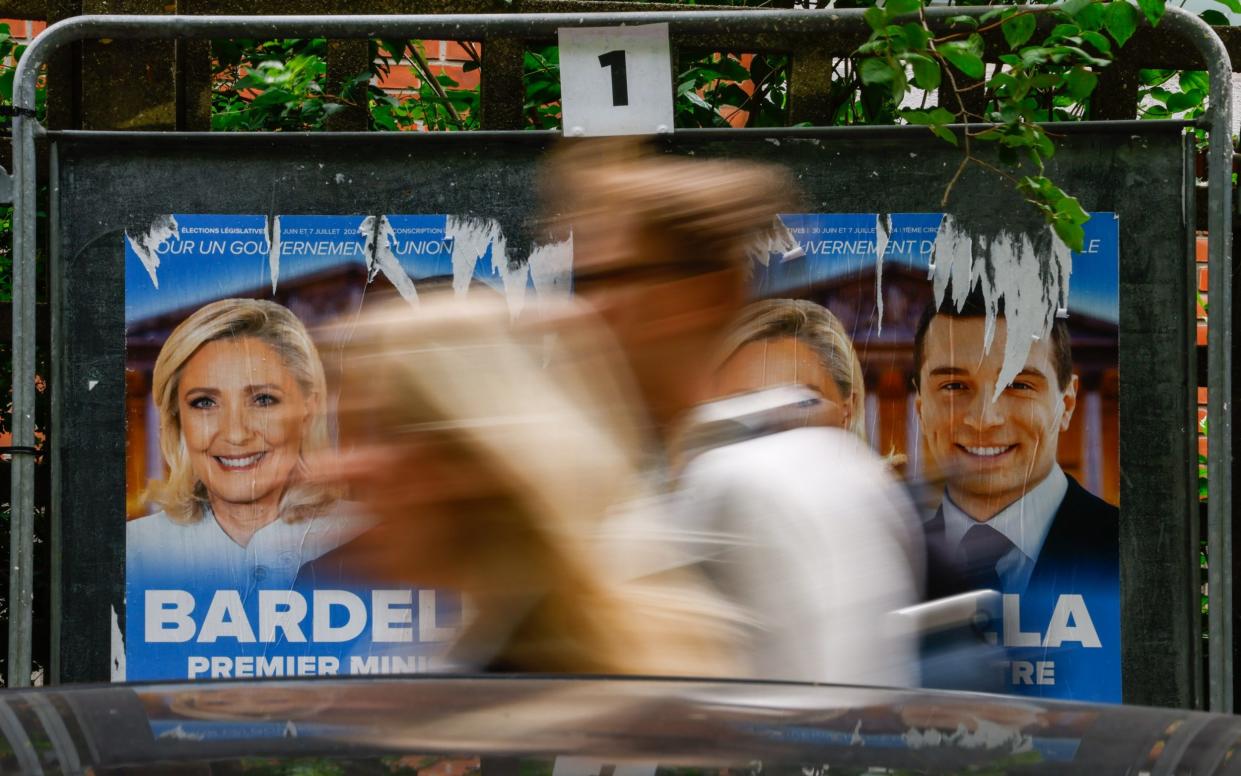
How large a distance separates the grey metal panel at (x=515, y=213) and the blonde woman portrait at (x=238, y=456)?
0.38ft

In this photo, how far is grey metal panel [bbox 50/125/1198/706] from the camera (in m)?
3.34

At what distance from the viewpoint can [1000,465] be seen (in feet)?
11.1

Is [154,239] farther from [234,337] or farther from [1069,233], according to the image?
[1069,233]

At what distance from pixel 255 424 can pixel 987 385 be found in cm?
173

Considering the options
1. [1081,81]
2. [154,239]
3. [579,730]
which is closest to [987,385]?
[1081,81]

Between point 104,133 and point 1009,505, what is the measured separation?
7.47ft

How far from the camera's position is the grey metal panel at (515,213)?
3.34 meters

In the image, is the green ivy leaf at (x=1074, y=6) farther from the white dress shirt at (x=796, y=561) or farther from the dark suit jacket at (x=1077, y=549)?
the white dress shirt at (x=796, y=561)

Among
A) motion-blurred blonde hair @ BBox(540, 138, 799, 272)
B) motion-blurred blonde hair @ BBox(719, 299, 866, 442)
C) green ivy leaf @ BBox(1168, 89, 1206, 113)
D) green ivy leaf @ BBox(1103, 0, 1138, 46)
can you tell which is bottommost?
motion-blurred blonde hair @ BBox(719, 299, 866, 442)

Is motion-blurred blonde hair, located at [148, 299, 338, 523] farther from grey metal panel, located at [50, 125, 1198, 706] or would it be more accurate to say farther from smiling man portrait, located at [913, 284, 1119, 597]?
smiling man portrait, located at [913, 284, 1119, 597]

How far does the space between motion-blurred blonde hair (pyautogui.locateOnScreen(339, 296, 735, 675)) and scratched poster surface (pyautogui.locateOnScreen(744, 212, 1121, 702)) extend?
0.94m

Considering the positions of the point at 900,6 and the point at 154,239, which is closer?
the point at 900,6

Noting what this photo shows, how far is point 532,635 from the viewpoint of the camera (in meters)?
2.34

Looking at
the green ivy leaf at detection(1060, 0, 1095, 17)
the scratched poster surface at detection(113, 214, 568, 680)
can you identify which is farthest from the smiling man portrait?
the scratched poster surface at detection(113, 214, 568, 680)
